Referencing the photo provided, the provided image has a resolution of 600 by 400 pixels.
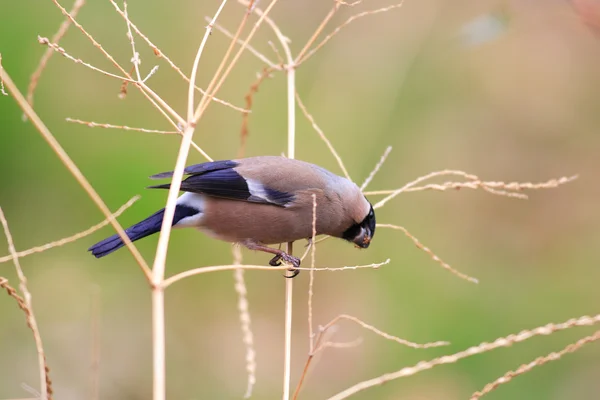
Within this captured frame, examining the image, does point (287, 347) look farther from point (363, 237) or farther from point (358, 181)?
point (358, 181)

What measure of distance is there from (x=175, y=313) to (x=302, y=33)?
2.36 m

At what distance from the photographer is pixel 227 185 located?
2.68m

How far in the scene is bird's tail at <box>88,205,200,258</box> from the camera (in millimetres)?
2229

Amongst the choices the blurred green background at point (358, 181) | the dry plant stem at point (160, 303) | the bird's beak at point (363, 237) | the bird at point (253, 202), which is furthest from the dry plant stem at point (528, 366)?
the blurred green background at point (358, 181)

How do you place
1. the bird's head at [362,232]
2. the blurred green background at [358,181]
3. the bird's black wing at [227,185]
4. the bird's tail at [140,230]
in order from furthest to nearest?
the blurred green background at [358,181] < the bird's head at [362,232] < the bird's black wing at [227,185] < the bird's tail at [140,230]

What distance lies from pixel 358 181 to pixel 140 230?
2425mm

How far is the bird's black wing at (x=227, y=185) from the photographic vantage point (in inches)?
104

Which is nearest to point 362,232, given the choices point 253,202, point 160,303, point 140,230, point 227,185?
point 253,202

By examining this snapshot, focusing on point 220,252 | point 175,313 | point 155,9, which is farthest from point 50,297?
point 155,9

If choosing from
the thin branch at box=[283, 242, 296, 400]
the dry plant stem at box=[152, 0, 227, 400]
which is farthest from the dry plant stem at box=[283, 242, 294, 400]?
the dry plant stem at box=[152, 0, 227, 400]

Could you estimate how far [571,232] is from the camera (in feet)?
18.5

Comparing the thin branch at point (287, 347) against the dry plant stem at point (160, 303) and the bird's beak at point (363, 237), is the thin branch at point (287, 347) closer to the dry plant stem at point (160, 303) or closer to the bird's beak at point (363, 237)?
the dry plant stem at point (160, 303)

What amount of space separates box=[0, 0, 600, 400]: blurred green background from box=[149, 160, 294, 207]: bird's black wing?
1.46m

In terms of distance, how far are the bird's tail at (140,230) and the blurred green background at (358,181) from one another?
4.49 feet
